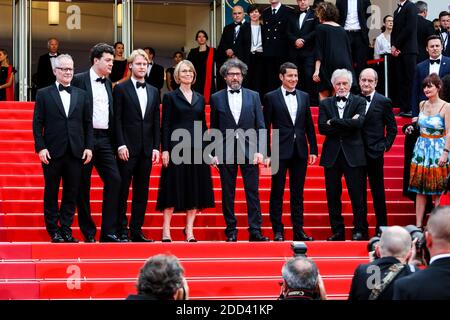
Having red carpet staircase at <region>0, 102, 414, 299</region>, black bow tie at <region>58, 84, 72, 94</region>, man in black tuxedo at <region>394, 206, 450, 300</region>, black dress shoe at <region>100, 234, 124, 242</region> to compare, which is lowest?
red carpet staircase at <region>0, 102, 414, 299</region>

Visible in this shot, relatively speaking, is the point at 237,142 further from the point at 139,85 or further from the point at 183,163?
the point at 139,85

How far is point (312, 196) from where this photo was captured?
12.3 meters

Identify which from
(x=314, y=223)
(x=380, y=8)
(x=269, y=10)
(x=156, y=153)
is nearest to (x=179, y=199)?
(x=156, y=153)

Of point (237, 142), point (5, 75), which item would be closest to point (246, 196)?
point (237, 142)

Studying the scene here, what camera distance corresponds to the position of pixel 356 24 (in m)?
15.2

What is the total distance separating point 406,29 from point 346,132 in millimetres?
3695

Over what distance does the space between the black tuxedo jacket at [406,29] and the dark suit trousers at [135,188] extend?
16.6 feet

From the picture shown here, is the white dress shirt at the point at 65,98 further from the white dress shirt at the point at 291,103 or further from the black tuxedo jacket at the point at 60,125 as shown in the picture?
the white dress shirt at the point at 291,103

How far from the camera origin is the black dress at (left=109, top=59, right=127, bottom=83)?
1692 centimetres

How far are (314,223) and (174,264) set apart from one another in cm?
649

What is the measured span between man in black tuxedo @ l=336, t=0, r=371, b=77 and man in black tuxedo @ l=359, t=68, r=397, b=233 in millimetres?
3844

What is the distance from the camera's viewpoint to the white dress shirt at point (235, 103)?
10883 mm

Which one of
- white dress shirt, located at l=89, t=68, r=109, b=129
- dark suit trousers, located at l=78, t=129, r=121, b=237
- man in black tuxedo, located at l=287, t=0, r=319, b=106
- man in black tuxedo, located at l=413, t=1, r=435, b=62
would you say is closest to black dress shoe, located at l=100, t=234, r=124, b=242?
dark suit trousers, located at l=78, t=129, r=121, b=237

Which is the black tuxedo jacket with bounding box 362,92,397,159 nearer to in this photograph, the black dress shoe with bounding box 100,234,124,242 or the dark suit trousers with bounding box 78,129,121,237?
the dark suit trousers with bounding box 78,129,121,237
